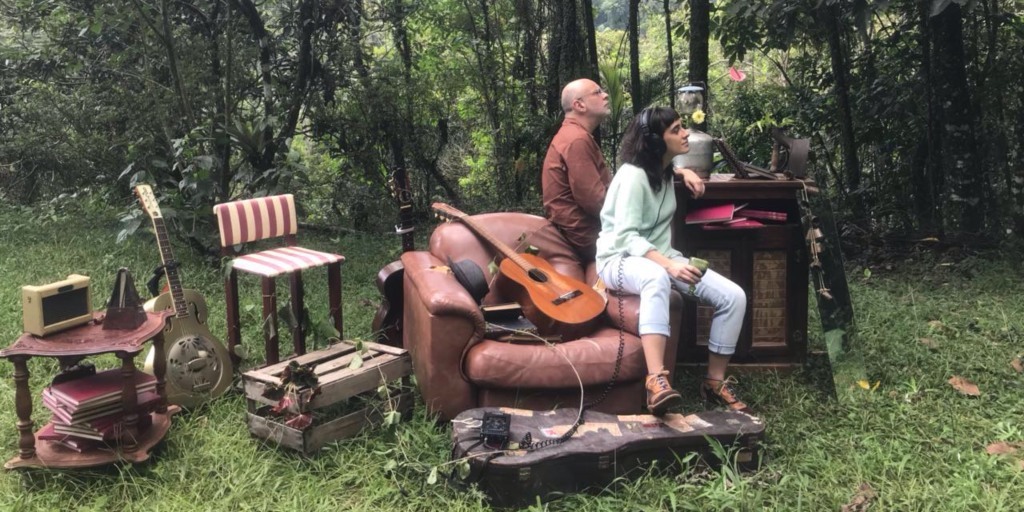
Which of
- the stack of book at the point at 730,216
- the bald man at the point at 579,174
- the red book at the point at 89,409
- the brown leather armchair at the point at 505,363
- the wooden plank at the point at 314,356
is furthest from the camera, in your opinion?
the bald man at the point at 579,174

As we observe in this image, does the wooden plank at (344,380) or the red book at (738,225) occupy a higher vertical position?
the red book at (738,225)

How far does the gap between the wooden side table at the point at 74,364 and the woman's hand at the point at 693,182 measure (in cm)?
233

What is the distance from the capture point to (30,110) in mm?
7723

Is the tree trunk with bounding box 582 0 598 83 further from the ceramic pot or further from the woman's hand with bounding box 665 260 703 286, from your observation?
the woman's hand with bounding box 665 260 703 286

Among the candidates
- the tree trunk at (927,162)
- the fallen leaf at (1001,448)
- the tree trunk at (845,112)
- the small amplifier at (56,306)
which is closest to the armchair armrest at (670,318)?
the fallen leaf at (1001,448)

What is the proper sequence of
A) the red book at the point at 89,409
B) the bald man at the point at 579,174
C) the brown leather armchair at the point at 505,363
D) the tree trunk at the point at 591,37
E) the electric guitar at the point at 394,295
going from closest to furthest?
1. the red book at the point at 89,409
2. the brown leather armchair at the point at 505,363
3. the bald man at the point at 579,174
4. the electric guitar at the point at 394,295
5. the tree trunk at the point at 591,37

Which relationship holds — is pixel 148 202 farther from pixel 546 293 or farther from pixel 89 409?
pixel 546 293

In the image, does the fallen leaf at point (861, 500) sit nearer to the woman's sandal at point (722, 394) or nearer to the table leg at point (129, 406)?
the woman's sandal at point (722, 394)

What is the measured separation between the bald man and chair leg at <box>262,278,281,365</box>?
1.41m

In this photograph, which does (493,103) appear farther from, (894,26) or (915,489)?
(915,489)

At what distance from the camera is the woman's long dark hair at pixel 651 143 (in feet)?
10.8

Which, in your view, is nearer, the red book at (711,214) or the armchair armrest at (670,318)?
the armchair armrest at (670,318)

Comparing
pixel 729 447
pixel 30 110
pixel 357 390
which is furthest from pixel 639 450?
pixel 30 110

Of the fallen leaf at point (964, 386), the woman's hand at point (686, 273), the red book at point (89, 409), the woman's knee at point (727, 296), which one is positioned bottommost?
the fallen leaf at point (964, 386)
